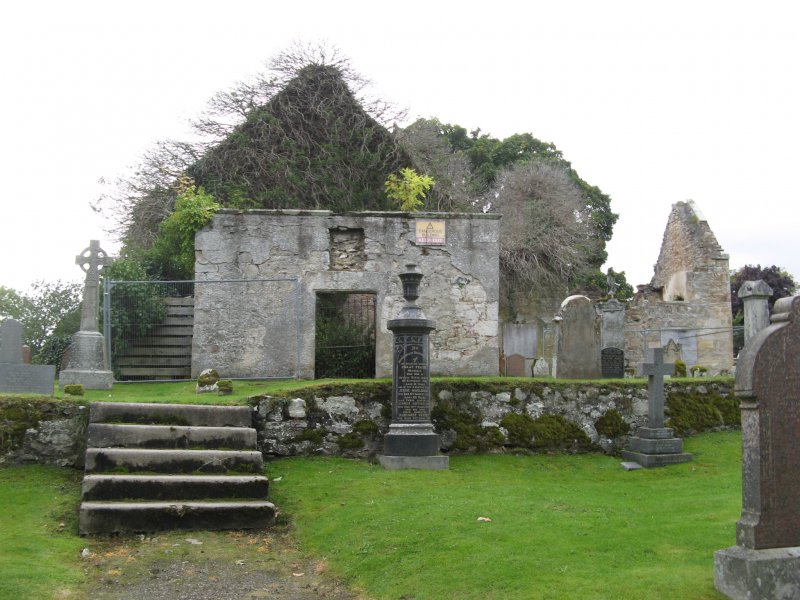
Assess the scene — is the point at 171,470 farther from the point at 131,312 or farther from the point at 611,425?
the point at 131,312

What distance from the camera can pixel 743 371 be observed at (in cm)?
492

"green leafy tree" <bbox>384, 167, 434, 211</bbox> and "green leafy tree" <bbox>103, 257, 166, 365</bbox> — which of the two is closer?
"green leafy tree" <bbox>103, 257, 166, 365</bbox>

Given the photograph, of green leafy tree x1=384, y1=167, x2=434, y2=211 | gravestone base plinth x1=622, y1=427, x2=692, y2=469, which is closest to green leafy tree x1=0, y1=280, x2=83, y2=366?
green leafy tree x1=384, y1=167, x2=434, y2=211

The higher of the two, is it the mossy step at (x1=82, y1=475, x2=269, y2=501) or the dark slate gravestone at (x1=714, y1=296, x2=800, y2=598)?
the dark slate gravestone at (x1=714, y1=296, x2=800, y2=598)

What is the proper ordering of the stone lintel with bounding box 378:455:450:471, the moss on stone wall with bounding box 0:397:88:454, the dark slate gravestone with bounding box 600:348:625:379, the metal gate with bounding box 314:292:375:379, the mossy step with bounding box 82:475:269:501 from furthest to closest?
1. the metal gate with bounding box 314:292:375:379
2. the dark slate gravestone with bounding box 600:348:625:379
3. the stone lintel with bounding box 378:455:450:471
4. the moss on stone wall with bounding box 0:397:88:454
5. the mossy step with bounding box 82:475:269:501

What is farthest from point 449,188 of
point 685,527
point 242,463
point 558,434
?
point 685,527

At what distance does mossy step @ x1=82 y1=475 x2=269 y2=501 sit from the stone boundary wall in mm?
1310

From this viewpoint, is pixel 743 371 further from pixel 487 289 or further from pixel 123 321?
pixel 123 321

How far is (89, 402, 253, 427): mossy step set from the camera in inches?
337

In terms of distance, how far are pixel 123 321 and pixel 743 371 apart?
37.2 ft

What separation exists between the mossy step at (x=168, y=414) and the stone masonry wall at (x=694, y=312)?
1563 centimetres

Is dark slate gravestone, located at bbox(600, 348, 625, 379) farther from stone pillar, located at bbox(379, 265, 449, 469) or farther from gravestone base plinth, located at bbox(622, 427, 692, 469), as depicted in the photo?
stone pillar, located at bbox(379, 265, 449, 469)

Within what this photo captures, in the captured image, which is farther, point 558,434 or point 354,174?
point 354,174

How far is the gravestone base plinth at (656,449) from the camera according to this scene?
10.1 m
